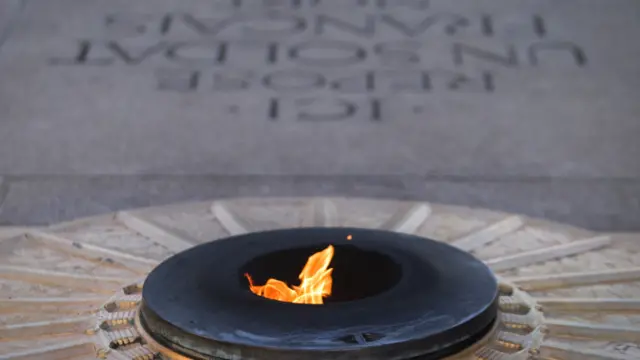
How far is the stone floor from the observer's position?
11.5ft

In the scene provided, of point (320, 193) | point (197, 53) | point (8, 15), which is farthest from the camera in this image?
point (8, 15)

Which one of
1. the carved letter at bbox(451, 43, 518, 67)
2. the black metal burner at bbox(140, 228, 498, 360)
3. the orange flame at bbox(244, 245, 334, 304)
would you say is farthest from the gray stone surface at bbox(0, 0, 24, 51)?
the orange flame at bbox(244, 245, 334, 304)

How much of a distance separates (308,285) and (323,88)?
230 centimetres

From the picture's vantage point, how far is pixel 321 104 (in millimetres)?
3996

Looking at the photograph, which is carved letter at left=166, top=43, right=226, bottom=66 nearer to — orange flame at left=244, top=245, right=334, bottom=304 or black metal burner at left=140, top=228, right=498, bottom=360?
black metal burner at left=140, top=228, right=498, bottom=360

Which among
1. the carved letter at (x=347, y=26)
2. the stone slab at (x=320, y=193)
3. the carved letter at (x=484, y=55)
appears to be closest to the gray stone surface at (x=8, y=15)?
the stone slab at (x=320, y=193)

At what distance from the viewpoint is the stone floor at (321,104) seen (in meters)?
3.52

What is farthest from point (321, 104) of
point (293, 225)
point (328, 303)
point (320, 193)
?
point (328, 303)

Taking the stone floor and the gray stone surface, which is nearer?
the stone floor

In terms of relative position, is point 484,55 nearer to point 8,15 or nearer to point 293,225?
point 293,225

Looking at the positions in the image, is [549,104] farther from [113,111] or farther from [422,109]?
[113,111]

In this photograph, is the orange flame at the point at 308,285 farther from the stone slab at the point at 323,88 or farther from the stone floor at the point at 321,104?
the stone slab at the point at 323,88

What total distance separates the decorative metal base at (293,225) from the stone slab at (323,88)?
3.35ft

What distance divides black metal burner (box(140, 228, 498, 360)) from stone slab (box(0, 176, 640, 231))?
145 cm
